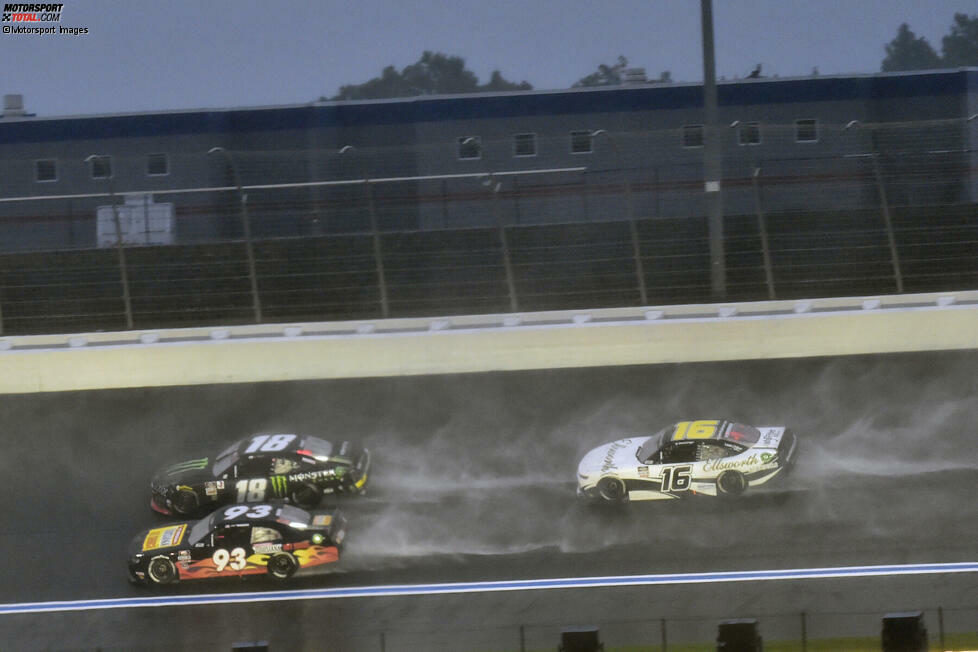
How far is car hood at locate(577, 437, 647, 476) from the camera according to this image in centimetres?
1215

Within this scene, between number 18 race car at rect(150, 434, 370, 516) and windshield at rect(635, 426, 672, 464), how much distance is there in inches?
118

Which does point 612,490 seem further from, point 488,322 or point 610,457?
point 488,322

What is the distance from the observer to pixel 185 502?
12320mm

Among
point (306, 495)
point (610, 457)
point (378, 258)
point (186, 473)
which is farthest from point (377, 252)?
point (610, 457)

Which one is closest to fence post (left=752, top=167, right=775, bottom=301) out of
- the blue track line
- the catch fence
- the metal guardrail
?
the catch fence

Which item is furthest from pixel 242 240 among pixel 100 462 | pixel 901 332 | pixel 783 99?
pixel 783 99

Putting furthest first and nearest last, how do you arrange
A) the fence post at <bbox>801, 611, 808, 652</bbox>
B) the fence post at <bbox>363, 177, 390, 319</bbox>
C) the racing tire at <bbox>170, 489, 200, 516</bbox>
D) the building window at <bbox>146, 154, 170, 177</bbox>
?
the building window at <bbox>146, 154, 170, 177</bbox> < the fence post at <bbox>363, 177, 390, 319</bbox> < the racing tire at <bbox>170, 489, 200, 516</bbox> < the fence post at <bbox>801, 611, 808, 652</bbox>

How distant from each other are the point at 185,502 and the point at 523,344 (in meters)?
5.54

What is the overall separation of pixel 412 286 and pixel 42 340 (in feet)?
17.7

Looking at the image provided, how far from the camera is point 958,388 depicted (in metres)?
14.6

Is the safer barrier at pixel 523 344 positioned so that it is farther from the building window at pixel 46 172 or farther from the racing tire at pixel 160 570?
the building window at pixel 46 172

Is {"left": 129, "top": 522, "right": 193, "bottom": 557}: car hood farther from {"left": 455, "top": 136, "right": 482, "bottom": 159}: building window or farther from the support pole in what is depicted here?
{"left": 455, "top": 136, "right": 482, "bottom": 159}: building window

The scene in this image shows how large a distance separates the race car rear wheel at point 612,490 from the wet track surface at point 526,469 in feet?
0.98

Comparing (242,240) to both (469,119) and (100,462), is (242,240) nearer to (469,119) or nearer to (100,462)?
(100,462)
